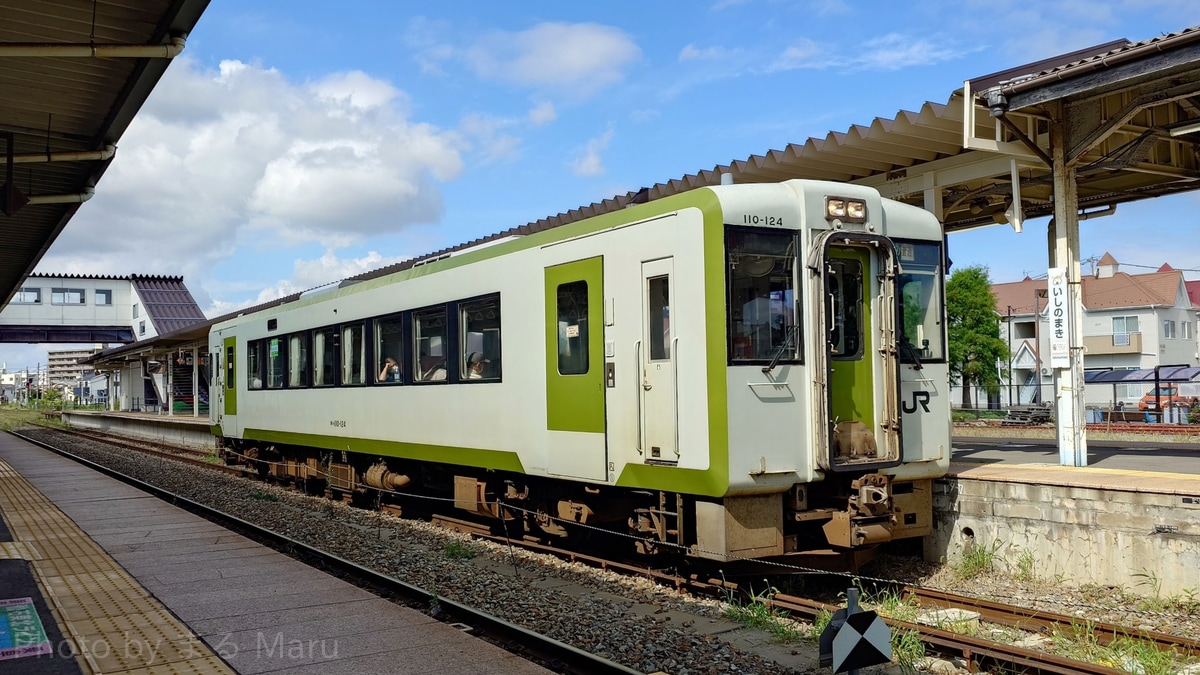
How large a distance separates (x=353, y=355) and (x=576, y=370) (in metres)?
5.46

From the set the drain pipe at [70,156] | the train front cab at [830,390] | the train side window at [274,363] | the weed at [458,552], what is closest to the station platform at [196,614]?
the weed at [458,552]

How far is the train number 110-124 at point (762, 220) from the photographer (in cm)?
727

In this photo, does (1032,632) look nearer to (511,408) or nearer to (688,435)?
(688,435)

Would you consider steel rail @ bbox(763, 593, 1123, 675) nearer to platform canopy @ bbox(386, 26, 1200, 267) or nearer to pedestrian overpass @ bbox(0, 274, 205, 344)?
platform canopy @ bbox(386, 26, 1200, 267)

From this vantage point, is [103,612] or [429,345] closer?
[103,612]

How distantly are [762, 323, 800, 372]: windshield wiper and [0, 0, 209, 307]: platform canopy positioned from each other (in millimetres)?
5121

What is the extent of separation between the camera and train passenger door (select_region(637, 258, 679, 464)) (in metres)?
7.41

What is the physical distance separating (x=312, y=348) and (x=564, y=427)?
699 centimetres

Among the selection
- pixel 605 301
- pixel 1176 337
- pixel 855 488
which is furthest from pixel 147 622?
pixel 1176 337

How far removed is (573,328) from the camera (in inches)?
336

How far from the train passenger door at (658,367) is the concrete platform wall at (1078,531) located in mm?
3073

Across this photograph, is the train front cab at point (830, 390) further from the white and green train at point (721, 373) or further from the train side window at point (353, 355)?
the train side window at point (353, 355)

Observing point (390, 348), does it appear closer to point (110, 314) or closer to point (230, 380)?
point (230, 380)

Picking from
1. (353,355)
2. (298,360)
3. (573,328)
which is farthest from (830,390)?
(298,360)
